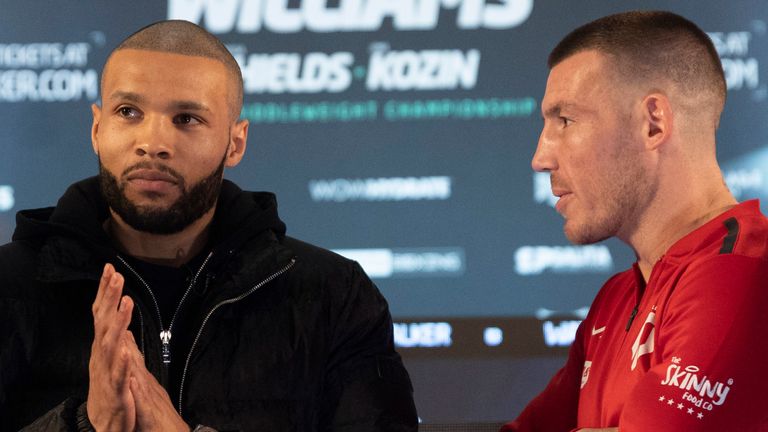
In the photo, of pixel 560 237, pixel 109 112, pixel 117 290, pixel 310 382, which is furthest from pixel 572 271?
pixel 117 290

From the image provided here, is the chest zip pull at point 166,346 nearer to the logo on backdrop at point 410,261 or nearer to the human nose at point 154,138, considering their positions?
the human nose at point 154,138

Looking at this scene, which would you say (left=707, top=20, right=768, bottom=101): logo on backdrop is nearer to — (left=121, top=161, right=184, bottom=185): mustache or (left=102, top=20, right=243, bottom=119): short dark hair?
(left=102, top=20, right=243, bottom=119): short dark hair

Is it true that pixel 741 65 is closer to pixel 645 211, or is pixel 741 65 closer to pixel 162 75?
pixel 645 211

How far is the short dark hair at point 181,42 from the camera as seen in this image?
2277mm

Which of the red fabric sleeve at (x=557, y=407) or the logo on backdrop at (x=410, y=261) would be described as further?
the logo on backdrop at (x=410, y=261)

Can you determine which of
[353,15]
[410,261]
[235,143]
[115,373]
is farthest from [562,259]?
[115,373]

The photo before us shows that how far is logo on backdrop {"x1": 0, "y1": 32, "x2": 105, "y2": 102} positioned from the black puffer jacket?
5.60 ft

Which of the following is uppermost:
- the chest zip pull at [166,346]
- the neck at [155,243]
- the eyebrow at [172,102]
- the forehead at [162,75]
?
the forehead at [162,75]

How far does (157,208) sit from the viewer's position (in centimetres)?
221

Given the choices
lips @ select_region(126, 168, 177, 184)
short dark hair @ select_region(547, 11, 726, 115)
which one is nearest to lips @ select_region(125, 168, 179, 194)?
lips @ select_region(126, 168, 177, 184)

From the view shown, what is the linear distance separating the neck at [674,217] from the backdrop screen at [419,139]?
1783 millimetres

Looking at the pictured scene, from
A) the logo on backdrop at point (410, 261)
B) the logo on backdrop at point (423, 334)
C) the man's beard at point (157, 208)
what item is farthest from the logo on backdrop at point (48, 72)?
the man's beard at point (157, 208)

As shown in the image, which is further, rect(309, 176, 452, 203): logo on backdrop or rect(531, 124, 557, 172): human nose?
rect(309, 176, 452, 203): logo on backdrop

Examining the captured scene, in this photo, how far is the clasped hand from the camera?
5.91ft
